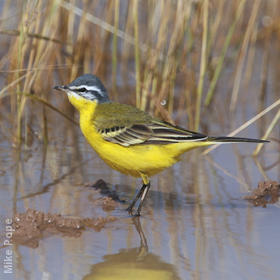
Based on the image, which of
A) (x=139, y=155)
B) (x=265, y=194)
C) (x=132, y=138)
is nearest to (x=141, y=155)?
(x=139, y=155)

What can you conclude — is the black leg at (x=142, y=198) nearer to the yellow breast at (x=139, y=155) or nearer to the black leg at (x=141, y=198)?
the black leg at (x=141, y=198)

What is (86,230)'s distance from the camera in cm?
516

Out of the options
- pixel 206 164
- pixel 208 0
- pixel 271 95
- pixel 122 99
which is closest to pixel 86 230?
pixel 206 164

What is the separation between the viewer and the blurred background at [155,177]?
4.64 m

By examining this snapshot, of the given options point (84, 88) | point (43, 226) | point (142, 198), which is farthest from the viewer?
point (84, 88)

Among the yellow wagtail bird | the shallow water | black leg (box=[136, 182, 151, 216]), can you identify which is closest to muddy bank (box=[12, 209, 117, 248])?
the shallow water

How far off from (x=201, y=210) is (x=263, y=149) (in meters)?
2.17

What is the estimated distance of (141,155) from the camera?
→ 577 cm

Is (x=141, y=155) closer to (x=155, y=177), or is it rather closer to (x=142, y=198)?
(x=142, y=198)

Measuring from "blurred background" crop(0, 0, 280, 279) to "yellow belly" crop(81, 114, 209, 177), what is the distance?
394mm

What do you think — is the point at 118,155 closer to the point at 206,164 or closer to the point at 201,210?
the point at 201,210

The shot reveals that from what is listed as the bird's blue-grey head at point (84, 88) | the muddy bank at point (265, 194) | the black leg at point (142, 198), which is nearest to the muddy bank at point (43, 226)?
the black leg at point (142, 198)

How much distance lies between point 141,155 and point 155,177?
1089 millimetres

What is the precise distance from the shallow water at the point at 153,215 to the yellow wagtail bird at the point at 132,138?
417 millimetres
